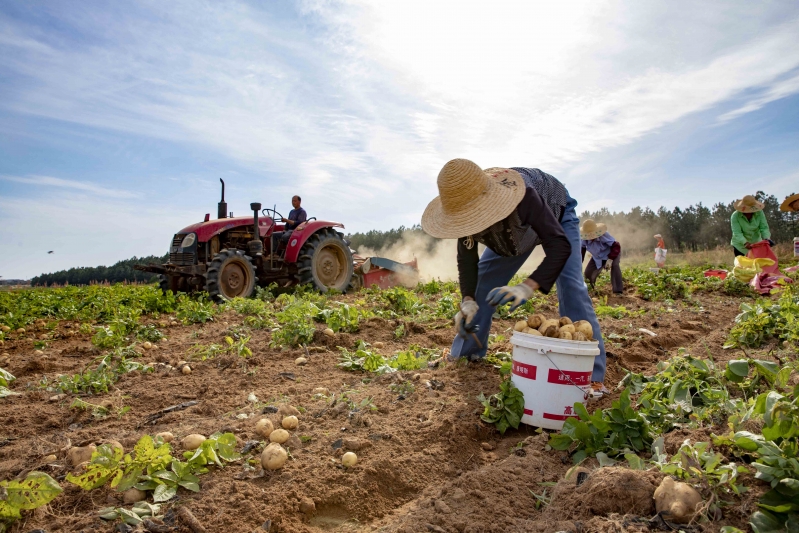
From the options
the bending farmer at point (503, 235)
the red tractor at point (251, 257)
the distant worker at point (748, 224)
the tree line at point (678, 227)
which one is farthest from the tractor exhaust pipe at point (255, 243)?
the tree line at point (678, 227)

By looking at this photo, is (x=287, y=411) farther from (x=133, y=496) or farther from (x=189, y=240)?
(x=189, y=240)

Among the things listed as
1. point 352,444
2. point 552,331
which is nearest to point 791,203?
point 552,331

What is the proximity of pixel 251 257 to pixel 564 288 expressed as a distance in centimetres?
769

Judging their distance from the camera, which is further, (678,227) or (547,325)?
(678,227)

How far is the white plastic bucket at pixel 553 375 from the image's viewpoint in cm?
309

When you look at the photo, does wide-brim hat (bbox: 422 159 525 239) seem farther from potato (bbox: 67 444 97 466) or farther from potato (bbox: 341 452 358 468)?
potato (bbox: 67 444 97 466)

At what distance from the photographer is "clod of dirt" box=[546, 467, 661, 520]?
198cm

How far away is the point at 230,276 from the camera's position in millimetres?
9914

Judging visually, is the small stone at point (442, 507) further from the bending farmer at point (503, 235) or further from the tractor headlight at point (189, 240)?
the tractor headlight at point (189, 240)

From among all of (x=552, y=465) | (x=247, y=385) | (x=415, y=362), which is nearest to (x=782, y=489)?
(x=552, y=465)

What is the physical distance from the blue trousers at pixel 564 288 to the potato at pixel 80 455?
2.65 meters

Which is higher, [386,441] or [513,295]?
[513,295]

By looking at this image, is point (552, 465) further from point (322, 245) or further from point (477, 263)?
point (322, 245)

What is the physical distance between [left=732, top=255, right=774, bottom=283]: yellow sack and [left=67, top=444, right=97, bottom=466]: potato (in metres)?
11.0
